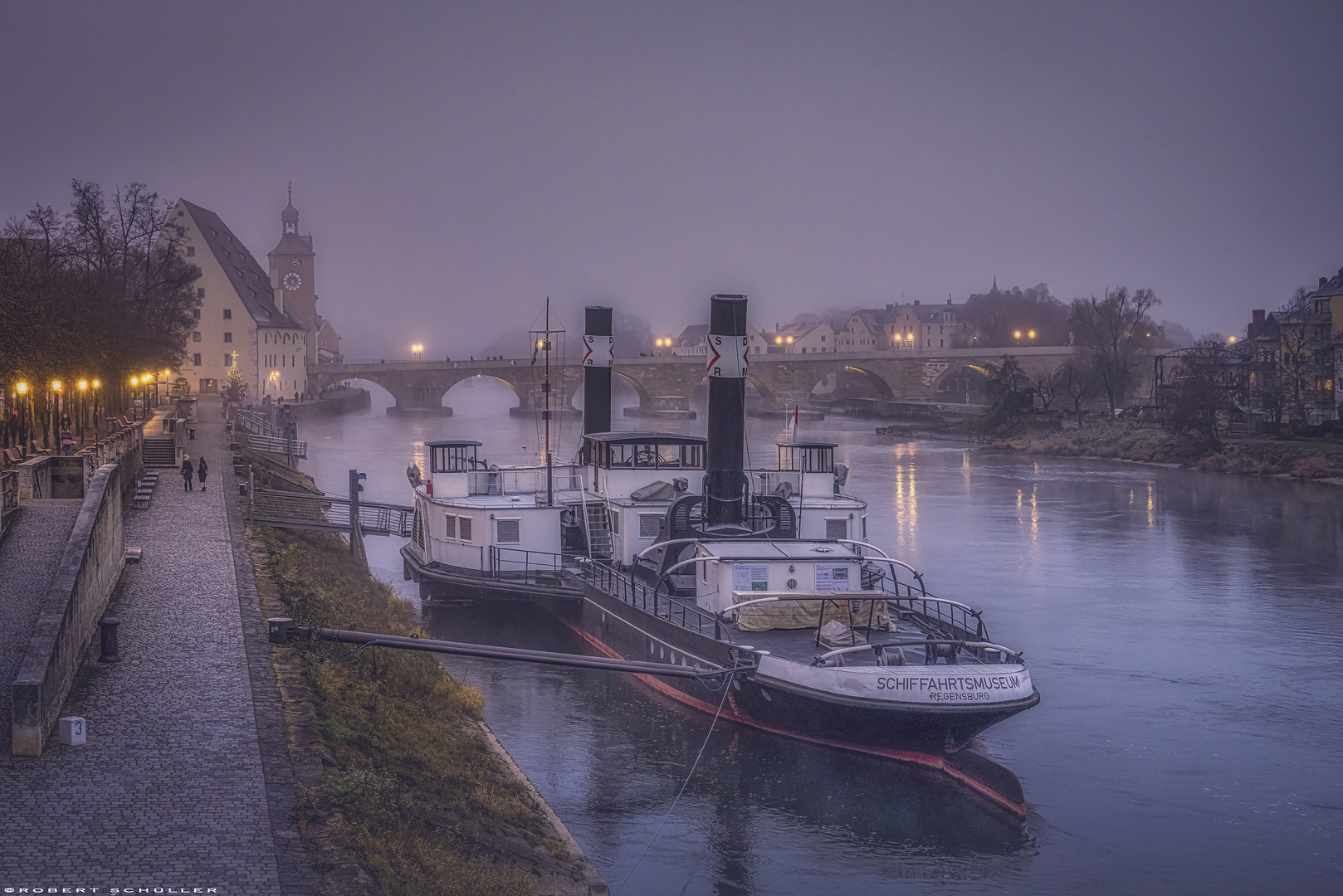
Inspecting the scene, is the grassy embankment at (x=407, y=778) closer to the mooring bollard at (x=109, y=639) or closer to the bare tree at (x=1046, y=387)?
the mooring bollard at (x=109, y=639)

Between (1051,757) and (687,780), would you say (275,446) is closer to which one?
(687,780)

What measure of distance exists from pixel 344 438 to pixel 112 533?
57.6 m

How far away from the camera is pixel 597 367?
34531mm

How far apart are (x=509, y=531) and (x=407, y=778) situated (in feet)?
46.8

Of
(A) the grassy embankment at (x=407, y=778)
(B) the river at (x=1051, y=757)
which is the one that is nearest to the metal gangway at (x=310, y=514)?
(B) the river at (x=1051, y=757)

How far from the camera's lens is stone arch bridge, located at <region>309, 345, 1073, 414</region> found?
10306 cm

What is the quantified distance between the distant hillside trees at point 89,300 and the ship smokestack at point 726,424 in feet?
48.7

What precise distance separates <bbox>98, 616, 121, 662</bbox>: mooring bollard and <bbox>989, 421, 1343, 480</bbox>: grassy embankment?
179 ft

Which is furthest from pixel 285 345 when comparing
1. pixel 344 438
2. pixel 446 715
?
pixel 446 715

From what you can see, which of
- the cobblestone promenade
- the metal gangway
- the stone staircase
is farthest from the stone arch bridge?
the cobblestone promenade

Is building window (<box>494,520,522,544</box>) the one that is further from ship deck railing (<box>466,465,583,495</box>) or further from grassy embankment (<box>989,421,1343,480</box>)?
grassy embankment (<box>989,421,1343,480</box>)

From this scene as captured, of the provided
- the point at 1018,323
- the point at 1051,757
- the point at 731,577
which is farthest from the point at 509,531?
the point at 1018,323

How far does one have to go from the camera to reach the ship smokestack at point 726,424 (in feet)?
80.7

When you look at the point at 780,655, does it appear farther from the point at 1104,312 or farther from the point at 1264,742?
the point at 1104,312
